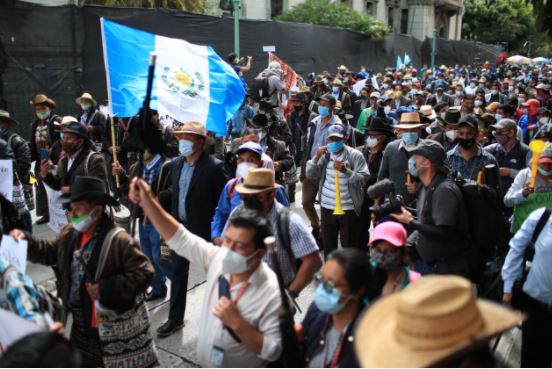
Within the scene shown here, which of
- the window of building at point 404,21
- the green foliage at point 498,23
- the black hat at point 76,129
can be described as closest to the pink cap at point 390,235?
the black hat at point 76,129

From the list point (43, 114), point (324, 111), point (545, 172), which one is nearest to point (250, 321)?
point (545, 172)

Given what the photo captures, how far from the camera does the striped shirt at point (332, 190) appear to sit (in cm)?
571

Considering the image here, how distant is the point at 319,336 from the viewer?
8.64 feet

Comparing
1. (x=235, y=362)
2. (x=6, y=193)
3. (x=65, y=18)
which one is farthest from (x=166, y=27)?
(x=235, y=362)

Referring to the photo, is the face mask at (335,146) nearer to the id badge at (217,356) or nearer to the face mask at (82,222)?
the face mask at (82,222)

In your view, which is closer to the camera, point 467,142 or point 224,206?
point 224,206

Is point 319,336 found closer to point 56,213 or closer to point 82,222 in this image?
point 82,222

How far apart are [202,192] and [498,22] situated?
60.0 m

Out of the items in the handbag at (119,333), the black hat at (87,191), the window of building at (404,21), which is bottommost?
the handbag at (119,333)

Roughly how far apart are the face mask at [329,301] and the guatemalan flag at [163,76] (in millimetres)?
3244

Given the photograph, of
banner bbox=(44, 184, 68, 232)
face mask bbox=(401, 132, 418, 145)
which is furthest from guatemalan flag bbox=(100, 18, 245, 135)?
face mask bbox=(401, 132, 418, 145)

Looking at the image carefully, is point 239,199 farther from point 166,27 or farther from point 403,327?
point 166,27

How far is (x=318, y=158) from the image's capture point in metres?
6.10

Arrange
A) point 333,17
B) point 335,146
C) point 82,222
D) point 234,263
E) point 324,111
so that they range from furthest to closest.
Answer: point 333,17 → point 324,111 → point 335,146 → point 82,222 → point 234,263
